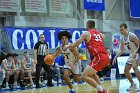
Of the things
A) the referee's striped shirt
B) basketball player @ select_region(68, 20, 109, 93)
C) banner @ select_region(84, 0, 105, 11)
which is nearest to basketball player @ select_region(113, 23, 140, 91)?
basketball player @ select_region(68, 20, 109, 93)

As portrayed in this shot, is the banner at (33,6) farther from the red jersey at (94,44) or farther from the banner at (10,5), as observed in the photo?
the red jersey at (94,44)

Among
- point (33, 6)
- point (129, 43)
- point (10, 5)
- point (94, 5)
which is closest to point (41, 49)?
point (10, 5)

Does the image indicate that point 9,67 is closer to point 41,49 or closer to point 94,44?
point 41,49

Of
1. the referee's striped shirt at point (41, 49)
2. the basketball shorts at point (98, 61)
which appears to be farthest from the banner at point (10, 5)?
the basketball shorts at point (98, 61)

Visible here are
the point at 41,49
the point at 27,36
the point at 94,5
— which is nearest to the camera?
the point at 41,49

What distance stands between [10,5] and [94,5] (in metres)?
7.09

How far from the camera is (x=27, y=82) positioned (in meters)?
17.6

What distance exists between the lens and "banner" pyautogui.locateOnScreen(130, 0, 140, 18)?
28.6 meters

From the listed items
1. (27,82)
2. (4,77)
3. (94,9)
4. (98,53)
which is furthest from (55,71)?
(98,53)

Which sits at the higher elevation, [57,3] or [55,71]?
[57,3]

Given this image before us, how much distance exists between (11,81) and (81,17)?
10.8m

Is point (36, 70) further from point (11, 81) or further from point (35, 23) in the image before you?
point (35, 23)

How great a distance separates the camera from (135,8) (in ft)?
93.9

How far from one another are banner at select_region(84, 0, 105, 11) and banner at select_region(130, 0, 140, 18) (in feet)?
11.3
